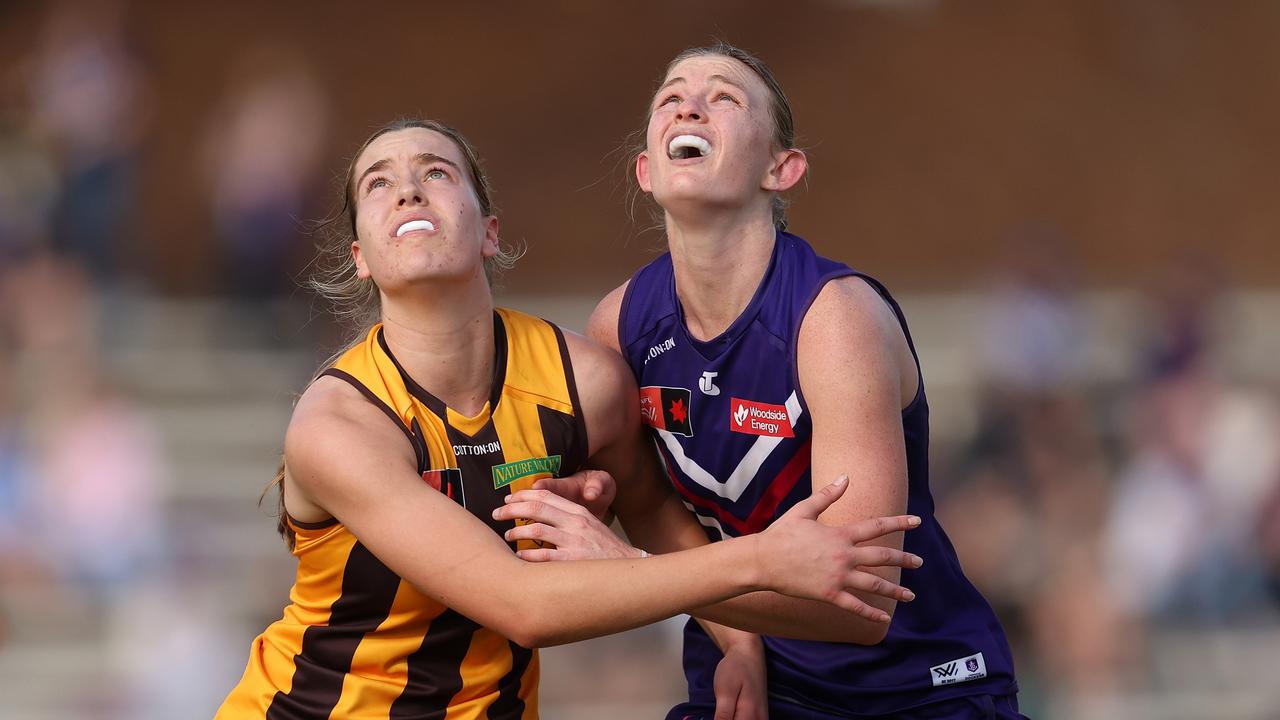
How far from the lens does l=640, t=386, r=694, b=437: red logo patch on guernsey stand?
11.0 feet

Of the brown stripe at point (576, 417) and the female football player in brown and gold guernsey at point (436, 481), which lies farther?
the brown stripe at point (576, 417)

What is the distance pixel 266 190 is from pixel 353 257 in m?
5.65

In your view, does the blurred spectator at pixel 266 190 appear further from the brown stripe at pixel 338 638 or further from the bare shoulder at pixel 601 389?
the brown stripe at pixel 338 638

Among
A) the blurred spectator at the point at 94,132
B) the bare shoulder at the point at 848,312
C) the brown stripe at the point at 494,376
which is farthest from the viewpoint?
the blurred spectator at the point at 94,132

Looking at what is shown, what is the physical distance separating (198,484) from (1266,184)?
7.86 metres

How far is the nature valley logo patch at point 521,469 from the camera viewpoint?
10.3 feet

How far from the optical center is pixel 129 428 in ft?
28.3

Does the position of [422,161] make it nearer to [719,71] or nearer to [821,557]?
[719,71]

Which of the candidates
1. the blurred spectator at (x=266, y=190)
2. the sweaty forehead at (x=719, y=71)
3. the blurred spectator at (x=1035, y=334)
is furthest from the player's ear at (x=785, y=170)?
the blurred spectator at (x=266, y=190)

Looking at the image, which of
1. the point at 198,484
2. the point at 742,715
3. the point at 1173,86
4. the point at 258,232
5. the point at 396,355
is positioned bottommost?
the point at 742,715

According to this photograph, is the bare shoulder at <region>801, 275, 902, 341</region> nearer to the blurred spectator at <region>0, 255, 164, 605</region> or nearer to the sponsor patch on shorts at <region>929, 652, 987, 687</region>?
the sponsor patch on shorts at <region>929, 652, 987, 687</region>

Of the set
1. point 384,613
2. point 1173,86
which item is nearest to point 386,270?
point 384,613

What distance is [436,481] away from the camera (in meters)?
3.09

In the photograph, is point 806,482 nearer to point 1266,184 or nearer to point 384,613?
point 384,613
